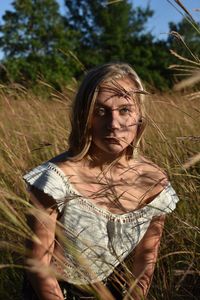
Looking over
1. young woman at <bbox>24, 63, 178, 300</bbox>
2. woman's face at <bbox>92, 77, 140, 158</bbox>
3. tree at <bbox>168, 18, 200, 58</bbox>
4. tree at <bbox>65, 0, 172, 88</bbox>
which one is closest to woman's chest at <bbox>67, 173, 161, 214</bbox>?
young woman at <bbox>24, 63, 178, 300</bbox>

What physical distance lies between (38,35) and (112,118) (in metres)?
22.7

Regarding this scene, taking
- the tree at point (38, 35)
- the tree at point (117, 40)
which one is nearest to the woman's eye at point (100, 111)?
the tree at point (38, 35)

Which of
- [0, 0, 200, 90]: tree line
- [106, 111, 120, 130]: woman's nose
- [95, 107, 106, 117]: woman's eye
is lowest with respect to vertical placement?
[106, 111, 120, 130]: woman's nose

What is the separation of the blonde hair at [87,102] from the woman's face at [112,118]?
18 millimetres

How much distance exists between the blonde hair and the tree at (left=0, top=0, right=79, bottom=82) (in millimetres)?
15966

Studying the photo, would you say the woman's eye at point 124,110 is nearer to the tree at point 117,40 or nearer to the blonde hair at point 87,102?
the blonde hair at point 87,102

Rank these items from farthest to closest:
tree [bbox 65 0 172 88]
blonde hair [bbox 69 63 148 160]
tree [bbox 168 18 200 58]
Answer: tree [bbox 65 0 172 88]
blonde hair [bbox 69 63 148 160]
tree [bbox 168 18 200 58]

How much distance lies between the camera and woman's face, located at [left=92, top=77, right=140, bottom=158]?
4.76 feet

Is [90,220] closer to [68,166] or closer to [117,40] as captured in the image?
[68,166]

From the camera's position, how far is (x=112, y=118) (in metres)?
1.45

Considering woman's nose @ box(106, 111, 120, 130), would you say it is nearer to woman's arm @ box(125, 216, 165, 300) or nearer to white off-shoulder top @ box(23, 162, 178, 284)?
white off-shoulder top @ box(23, 162, 178, 284)

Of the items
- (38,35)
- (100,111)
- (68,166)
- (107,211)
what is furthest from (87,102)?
(38,35)

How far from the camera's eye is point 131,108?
1.50m

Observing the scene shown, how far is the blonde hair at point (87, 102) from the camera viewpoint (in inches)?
59.0
